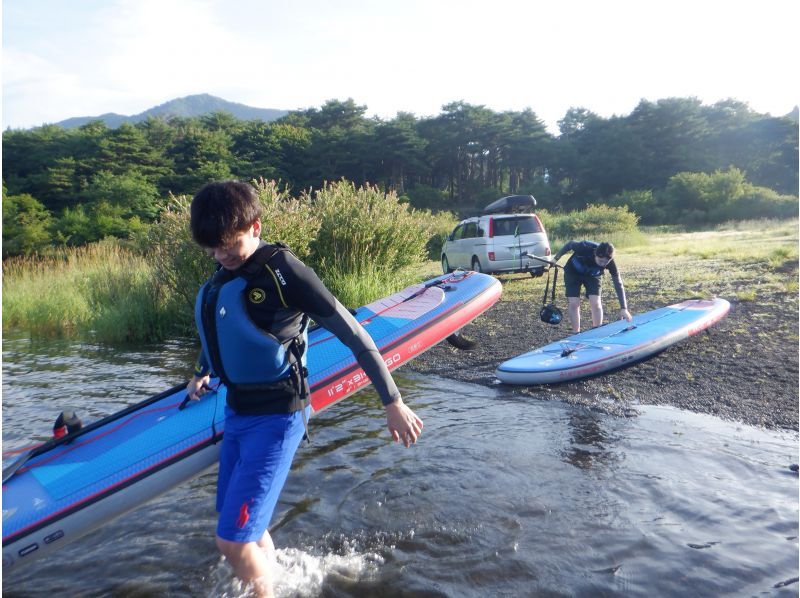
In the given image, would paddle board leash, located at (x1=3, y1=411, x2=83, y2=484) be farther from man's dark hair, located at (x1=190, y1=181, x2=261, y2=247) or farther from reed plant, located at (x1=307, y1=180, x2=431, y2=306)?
reed plant, located at (x1=307, y1=180, x2=431, y2=306)

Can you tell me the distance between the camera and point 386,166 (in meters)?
49.9

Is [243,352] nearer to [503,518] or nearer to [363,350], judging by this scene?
[363,350]

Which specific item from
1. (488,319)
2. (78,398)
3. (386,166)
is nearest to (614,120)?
(386,166)

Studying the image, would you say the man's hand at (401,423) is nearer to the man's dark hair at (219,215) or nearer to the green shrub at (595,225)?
the man's dark hair at (219,215)

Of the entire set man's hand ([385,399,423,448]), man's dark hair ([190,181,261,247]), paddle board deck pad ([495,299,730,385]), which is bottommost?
paddle board deck pad ([495,299,730,385])

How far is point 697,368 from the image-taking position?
6082 millimetres

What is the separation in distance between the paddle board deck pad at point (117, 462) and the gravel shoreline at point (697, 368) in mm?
2768

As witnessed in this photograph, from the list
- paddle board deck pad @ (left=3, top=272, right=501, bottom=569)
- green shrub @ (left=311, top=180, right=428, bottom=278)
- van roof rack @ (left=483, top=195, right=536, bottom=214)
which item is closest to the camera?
paddle board deck pad @ (left=3, top=272, right=501, bottom=569)

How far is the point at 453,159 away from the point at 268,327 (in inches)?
2048

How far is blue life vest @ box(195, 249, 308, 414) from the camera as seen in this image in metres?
2.33

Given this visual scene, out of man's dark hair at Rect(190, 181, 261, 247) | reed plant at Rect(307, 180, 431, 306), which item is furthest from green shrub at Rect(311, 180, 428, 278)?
man's dark hair at Rect(190, 181, 261, 247)

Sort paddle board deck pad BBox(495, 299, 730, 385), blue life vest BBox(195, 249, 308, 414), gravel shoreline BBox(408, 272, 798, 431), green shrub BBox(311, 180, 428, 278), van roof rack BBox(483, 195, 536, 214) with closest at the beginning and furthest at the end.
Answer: blue life vest BBox(195, 249, 308, 414)
gravel shoreline BBox(408, 272, 798, 431)
paddle board deck pad BBox(495, 299, 730, 385)
green shrub BBox(311, 180, 428, 278)
van roof rack BBox(483, 195, 536, 214)

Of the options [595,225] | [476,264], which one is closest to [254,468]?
[476,264]

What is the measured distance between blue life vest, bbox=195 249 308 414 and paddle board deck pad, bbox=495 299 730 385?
12.8 feet
